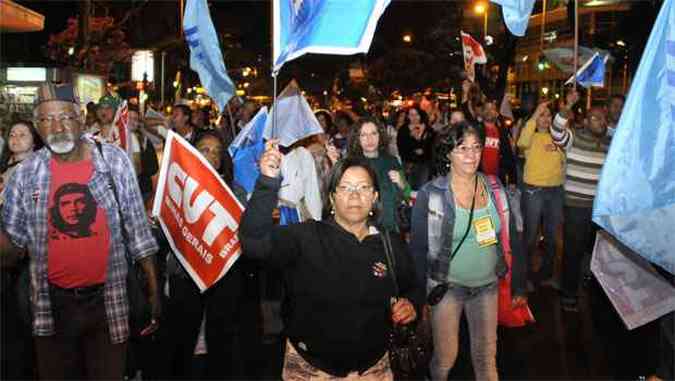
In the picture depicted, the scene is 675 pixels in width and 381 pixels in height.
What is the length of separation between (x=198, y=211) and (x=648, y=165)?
106 inches

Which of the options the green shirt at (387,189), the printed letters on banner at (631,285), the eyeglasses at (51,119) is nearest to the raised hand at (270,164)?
the eyeglasses at (51,119)

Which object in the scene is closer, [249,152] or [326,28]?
[326,28]

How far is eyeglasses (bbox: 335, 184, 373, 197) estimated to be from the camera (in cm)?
390

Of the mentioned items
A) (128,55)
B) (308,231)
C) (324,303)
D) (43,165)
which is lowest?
(324,303)

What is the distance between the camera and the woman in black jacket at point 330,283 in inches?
145

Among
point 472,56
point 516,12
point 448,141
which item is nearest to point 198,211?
point 448,141

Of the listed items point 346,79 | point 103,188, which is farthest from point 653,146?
point 346,79

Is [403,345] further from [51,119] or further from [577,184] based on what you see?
[577,184]

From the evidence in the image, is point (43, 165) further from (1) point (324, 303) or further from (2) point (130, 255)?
(1) point (324, 303)

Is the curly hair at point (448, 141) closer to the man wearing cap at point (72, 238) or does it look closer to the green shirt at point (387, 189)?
the green shirt at point (387, 189)

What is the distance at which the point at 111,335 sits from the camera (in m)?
4.31

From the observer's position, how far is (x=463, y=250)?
508cm

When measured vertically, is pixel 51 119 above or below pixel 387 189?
above

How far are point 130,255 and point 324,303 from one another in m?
1.35
